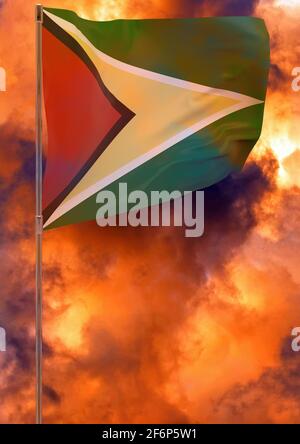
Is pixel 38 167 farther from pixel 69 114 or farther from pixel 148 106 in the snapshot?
pixel 148 106

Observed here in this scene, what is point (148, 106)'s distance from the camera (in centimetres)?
268

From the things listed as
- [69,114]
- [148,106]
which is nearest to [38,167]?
[69,114]

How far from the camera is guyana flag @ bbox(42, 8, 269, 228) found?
264 centimetres

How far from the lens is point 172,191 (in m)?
2.78

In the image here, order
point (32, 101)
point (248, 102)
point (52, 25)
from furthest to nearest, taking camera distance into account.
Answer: point (32, 101), point (248, 102), point (52, 25)

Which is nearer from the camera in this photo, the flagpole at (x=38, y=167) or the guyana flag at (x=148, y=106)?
the flagpole at (x=38, y=167)

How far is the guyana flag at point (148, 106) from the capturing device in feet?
8.66

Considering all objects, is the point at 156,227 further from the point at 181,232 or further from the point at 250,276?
the point at 250,276

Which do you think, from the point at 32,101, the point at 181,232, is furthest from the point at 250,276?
the point at 32,101

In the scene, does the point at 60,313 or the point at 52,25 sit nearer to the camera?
the point at 52,25

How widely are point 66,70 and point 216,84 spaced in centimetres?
82

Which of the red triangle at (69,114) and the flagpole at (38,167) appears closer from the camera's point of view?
the flagpole at (38,167)

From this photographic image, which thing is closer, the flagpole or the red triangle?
the flagpole

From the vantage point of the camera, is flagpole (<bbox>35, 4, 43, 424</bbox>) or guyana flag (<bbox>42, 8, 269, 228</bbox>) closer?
flagpole (<bbox>35, 4, 43, 424</bbox>)
